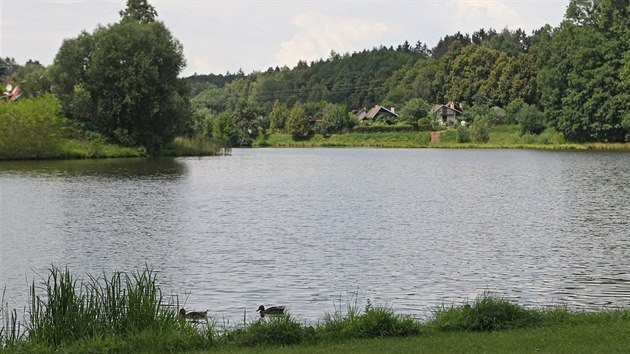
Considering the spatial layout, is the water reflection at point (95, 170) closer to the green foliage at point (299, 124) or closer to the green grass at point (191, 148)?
the green grass at point (191, 148)

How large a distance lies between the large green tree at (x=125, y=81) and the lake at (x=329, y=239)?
105ft

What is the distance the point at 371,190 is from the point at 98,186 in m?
17.1

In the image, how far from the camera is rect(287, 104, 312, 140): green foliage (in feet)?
516

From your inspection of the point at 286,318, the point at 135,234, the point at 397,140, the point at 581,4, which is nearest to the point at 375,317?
the point at 286,318

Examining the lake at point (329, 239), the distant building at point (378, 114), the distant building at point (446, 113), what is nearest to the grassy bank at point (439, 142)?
the distant building at point (446, 113)

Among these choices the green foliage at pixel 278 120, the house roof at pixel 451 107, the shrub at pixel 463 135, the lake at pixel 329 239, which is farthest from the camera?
the green foliage at pixel 278 120

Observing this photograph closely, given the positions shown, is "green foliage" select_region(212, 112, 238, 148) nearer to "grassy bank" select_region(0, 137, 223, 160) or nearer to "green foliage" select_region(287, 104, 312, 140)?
"green foliage" select_region(287, 104, 312, 140)

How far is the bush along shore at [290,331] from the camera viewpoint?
11.2m

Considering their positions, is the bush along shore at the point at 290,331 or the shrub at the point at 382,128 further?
the shrub at the point at 382,128

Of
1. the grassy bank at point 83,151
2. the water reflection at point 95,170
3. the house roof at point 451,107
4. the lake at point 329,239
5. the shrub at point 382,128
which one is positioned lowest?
the lake at point 329,239

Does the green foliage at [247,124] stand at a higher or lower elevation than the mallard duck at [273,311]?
higher

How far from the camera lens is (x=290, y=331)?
11.8 metres

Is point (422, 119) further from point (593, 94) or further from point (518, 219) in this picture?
point (518, 219)

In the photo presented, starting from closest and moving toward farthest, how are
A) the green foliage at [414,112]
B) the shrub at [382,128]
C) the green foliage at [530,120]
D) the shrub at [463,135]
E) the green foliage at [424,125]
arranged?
the green foliage at [530,120], the shrub at [463,135], the green foliage at [424,125], the shrub at [382,128], the green foliage at [414,112]
